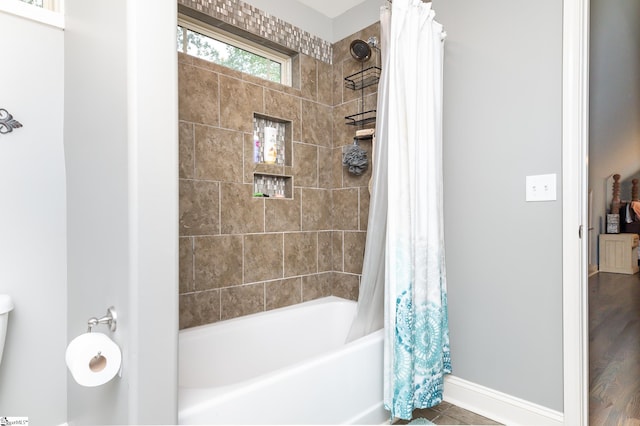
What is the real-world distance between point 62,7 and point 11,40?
11.2 inches

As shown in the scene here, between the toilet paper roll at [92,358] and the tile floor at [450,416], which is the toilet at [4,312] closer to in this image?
the toilet paper roll at [92,358]

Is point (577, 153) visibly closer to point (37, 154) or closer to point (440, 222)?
point (440, 222)

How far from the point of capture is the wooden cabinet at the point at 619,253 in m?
5.29

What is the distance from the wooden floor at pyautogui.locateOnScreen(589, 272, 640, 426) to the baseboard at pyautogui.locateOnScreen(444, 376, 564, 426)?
0.31 m

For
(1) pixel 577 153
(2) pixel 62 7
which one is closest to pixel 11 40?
(2) pixel 62 7

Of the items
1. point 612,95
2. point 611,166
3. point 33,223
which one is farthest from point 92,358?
point 611,166

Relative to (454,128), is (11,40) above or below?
above

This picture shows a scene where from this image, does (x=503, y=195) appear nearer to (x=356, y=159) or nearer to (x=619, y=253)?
(x=356, y=159)

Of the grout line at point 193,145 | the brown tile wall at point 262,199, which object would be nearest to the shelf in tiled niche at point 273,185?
the brown tile wall at point 262,199

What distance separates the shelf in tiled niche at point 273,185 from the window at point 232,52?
72 cm

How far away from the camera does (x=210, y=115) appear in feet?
6.68

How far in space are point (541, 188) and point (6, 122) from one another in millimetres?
2439

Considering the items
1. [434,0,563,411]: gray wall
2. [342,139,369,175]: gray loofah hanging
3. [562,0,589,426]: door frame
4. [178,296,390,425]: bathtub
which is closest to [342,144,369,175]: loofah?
[342,139,369,175]: gray loofah hanging

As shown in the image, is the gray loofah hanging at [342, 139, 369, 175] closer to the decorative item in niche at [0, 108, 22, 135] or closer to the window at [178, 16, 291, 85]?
the window at [178, 16, 291, 85]
